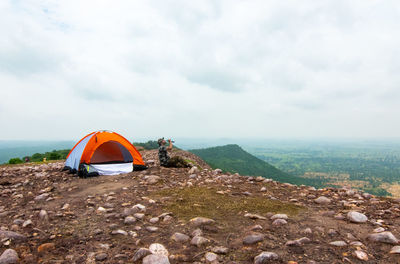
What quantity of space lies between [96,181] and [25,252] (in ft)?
20.9

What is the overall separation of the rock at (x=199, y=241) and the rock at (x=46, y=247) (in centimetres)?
246

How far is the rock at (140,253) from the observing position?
11.0 feet

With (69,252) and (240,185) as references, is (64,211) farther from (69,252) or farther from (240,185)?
(240,185)

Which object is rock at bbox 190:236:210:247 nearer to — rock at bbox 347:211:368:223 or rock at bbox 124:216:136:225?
rock at bbox 124:216:136:225

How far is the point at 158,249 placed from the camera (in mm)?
3609

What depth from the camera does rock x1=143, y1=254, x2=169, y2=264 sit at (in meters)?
3.17

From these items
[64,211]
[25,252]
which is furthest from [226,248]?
[64,211]

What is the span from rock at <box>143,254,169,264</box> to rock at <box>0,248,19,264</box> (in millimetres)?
2030

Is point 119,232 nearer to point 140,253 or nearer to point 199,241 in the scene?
point 140,253

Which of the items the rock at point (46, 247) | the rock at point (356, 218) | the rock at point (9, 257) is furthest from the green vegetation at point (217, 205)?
the rock at point (9, 257)

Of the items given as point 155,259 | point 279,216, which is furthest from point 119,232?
point 279,216

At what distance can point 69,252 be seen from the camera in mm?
3629

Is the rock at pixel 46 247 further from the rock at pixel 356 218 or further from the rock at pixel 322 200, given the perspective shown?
the rock at pixel 322 200

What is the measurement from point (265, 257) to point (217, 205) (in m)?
2.75
